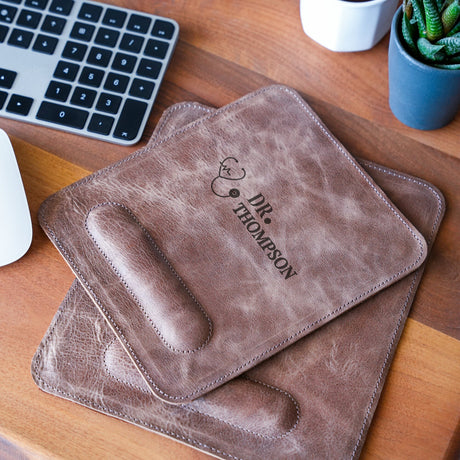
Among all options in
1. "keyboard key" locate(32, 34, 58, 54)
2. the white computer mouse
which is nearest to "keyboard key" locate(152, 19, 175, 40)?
"keyboard key" locate(32, 34, 58, 54)

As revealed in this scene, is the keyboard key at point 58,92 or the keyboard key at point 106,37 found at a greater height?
the keyboard key at point 106,37

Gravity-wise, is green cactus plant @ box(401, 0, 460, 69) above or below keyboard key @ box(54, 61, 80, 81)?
above

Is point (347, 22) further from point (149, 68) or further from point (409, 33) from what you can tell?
point (149, 68)

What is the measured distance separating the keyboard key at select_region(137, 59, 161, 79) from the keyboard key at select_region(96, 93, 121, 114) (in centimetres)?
4

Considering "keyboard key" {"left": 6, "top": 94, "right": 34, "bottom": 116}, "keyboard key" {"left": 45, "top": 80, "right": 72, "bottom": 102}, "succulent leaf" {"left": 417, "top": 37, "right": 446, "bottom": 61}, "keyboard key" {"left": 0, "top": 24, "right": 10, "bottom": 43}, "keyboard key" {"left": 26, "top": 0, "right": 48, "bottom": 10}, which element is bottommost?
"keyboard key" {"left": 6, "top": 94, "right": 34, "bottom": 116}

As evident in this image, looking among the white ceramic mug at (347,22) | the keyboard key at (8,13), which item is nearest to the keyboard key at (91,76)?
the keyboard key at (8,13)

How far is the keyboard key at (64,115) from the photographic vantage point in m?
0.58

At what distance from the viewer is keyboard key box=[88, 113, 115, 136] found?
58 centimetres

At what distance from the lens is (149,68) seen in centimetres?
60

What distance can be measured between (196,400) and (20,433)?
16 cm

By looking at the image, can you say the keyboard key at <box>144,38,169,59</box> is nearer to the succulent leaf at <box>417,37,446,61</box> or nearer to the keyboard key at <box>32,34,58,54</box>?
the keyboard key at <box>32,34,58,54</box>

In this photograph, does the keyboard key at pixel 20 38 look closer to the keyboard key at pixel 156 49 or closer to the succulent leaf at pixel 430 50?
the keyboard key at pixel 156 49

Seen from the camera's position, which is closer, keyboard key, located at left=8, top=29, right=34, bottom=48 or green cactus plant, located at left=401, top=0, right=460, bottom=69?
green cactus plant, located at left=401, top=0, right=460, bottom=69

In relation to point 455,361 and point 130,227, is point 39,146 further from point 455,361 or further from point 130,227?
point 455,361
